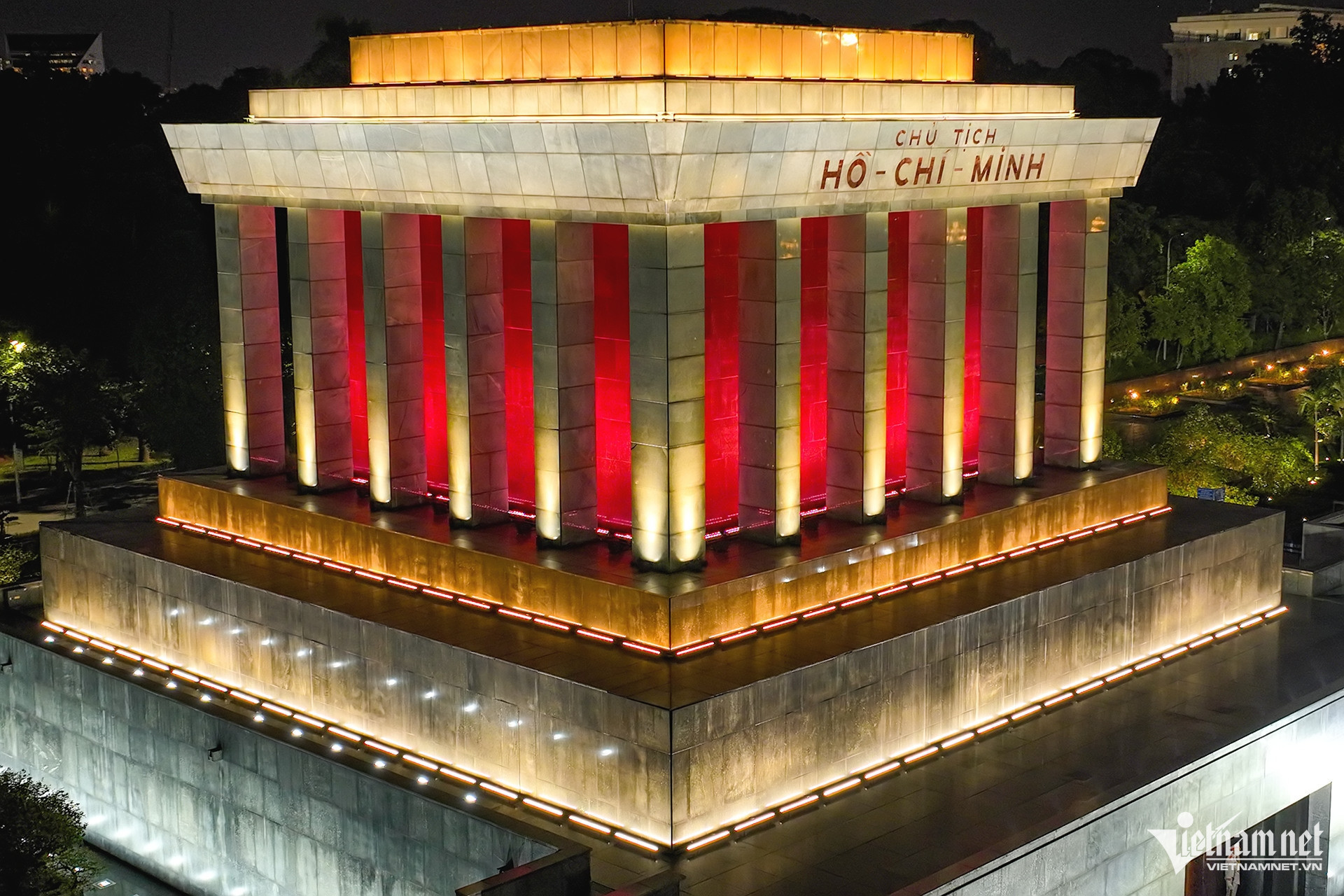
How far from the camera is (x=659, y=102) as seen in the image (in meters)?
29.1

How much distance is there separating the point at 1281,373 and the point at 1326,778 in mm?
56460

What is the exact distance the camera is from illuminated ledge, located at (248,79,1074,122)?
29.6 meters

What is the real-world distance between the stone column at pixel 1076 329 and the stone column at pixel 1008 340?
1.48 metres

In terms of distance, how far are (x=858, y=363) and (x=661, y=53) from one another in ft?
24.8

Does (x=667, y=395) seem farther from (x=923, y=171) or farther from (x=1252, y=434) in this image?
(x=1252, y=434)

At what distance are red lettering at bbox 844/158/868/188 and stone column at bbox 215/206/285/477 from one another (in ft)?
47.6

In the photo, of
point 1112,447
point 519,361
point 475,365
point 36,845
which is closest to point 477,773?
point 36,845

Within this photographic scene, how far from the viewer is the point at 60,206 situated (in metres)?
82.8

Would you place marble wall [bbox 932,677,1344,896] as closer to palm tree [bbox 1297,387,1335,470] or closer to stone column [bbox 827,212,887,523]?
Result: stone column [bbox 827,212,887,523]

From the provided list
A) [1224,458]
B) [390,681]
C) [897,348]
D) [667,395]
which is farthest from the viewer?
[1224,458]

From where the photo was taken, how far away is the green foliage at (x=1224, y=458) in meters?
54.7

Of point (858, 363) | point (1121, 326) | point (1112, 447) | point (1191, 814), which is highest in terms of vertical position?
point (858, 363)

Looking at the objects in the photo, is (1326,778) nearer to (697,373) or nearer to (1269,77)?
(697,373)
